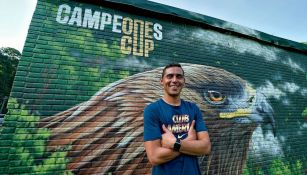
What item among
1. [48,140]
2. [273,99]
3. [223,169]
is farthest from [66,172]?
[273,99]

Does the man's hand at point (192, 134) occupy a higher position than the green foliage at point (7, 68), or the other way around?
the green foliage at point (7, 68)

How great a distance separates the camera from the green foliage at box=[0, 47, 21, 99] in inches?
1109

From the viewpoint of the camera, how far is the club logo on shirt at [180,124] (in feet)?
5.40

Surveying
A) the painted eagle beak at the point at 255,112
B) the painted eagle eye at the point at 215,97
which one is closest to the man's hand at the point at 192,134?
the painted eagle eye at the point at 215,97

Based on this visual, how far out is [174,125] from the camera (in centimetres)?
166

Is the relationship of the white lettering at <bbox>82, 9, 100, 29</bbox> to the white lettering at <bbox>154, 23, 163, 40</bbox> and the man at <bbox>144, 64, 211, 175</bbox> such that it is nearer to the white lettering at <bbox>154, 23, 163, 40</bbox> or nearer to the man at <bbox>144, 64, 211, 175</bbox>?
the white lettering at <bbox>154, 23, 163, 40</bbox>

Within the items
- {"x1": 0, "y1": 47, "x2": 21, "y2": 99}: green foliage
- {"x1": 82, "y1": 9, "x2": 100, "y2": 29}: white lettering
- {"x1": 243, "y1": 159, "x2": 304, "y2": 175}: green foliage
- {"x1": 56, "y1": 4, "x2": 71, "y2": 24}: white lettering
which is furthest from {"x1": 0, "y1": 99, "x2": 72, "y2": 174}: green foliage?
{"x1": 0, "y1": 47, "x2": 21, "y2": 99}: green foliage

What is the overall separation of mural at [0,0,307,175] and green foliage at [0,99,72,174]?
0.04 feet

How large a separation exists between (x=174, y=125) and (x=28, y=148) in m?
2.27

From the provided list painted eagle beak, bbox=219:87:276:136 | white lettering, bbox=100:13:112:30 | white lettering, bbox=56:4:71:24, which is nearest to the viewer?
white lettering, bbox=56:4:71:24

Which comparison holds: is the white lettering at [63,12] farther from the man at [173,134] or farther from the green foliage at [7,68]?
the green foliage at [7,68]

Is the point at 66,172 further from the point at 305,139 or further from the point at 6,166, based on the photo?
the point at 305,139

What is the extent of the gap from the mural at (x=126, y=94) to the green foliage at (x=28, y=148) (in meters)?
0.01

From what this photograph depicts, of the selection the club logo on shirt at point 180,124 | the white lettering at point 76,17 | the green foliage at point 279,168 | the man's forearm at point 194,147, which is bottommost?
the green foliage at point 279,168
